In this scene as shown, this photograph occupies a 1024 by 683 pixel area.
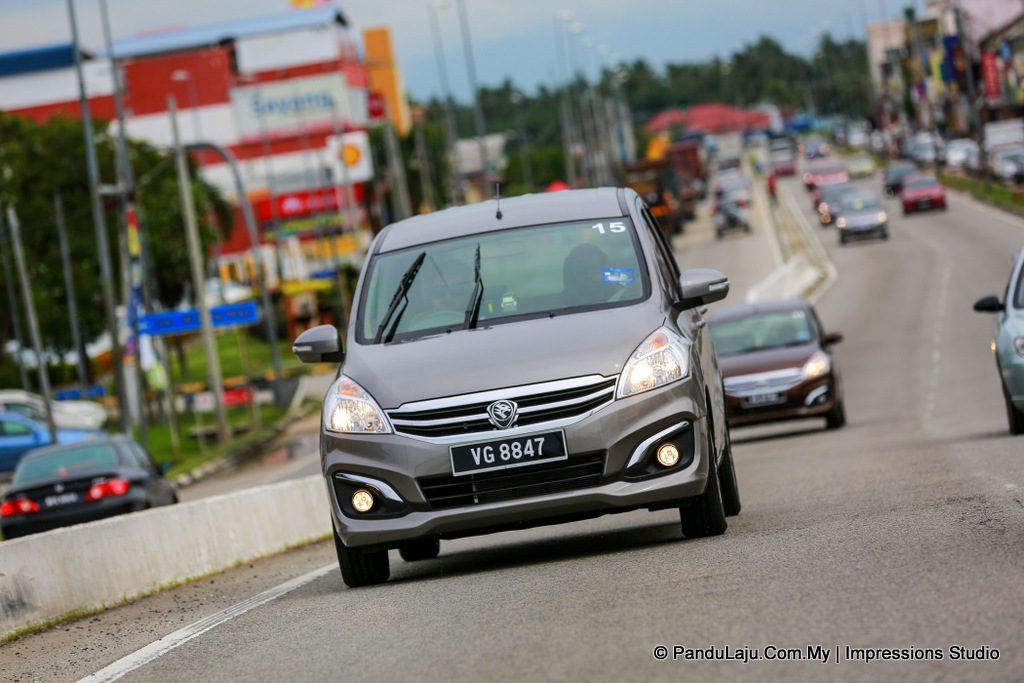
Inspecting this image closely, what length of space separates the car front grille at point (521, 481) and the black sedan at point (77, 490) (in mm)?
12385

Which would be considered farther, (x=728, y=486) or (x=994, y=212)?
(x=994, y=212)

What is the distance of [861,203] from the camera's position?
2862 inches

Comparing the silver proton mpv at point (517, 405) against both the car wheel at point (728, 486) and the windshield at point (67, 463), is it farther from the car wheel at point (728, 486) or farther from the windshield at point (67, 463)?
the windshield at point (67, 463)

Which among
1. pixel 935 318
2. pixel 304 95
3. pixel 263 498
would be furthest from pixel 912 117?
pixel 263 498

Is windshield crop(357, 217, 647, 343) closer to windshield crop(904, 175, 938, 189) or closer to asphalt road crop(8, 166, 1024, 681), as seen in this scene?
asphalt road crop(8, 166, 1024, 681)

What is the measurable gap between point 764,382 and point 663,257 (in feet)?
36.6

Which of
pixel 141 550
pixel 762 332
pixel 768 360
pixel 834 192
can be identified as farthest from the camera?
pixel 834 192

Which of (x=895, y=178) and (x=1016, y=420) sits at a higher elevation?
(x=895, y=178)

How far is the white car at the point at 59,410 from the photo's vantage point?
52.2 m

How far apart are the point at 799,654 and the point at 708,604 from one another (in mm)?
1360

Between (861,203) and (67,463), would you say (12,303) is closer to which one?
(861,203)

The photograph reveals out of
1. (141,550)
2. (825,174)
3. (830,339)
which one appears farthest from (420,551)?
(825,174)

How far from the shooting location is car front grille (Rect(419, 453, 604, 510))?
952 cm

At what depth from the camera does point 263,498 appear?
53.8 feet
